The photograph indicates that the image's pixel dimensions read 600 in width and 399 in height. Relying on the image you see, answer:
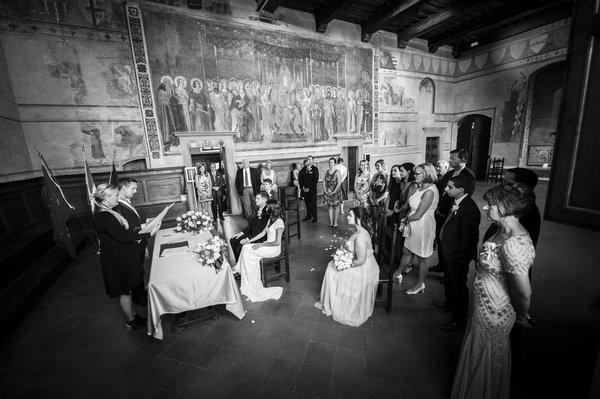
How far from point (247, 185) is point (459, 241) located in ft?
21.4

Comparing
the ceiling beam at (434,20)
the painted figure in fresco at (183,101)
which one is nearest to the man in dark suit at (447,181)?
the painted figure in fresco at (183,101)

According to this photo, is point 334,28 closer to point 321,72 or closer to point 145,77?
point 321,72

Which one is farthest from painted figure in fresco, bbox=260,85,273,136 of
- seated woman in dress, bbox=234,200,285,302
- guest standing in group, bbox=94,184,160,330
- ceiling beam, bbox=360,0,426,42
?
guest standing in group, bbox=94,184,160,330

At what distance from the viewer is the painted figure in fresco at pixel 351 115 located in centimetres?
1130

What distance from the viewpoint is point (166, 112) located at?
7.94m

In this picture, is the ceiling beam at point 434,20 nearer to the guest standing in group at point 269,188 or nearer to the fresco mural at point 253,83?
the fresco mural at point 253,83

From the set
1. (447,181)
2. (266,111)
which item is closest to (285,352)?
(447,181)

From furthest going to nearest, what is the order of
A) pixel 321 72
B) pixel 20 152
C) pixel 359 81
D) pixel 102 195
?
pixel 359 81
pixel 321 72
pixel 20 152
pixel 102 195

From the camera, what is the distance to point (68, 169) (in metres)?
7.18

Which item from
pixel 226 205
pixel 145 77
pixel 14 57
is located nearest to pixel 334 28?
pixel 145 77

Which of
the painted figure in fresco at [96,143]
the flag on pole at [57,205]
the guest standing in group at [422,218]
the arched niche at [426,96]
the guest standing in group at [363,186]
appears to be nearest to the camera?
the guest standing in group at [422,218]

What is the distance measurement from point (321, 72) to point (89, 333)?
10793 mm

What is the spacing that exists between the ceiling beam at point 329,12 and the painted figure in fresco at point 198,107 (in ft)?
17.8

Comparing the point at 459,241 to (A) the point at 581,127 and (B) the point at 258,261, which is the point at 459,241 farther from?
(B) the point at 258,261
